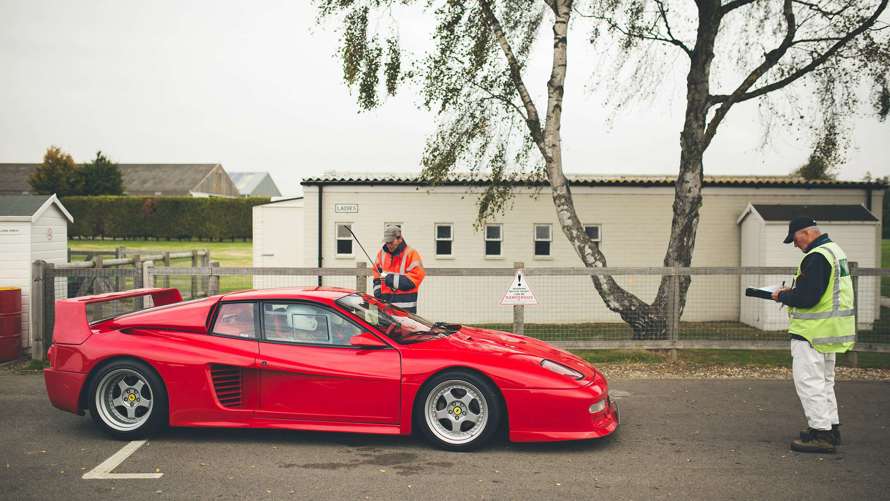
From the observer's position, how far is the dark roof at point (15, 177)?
73.8m

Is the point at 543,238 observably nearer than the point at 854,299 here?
No

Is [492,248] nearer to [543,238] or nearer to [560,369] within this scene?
[543,238]

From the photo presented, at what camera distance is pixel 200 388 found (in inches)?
235

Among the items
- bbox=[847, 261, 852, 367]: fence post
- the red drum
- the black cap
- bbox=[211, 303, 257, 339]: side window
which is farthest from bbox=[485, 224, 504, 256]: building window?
bbox=[211, 303, 257, 339]: side window

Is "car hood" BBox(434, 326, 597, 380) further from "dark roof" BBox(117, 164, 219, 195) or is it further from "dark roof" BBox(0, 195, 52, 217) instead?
"dark roof" BBox(117, 164, 219, 195)

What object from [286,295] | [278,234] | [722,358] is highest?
[278,234]

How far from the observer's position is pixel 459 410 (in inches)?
230

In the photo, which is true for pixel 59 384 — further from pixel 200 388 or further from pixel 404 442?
pixel 404 442

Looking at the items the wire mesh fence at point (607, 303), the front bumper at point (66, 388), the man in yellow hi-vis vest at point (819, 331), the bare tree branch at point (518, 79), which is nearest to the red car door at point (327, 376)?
the front bumper at point (66, 388)

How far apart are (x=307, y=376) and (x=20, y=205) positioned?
731 centimetres

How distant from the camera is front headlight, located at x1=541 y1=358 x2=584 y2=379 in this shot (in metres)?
5.90

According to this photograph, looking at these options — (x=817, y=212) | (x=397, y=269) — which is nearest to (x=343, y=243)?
(x=397, y=269)

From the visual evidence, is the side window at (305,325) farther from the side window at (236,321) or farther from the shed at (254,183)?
the shed at (254,183)

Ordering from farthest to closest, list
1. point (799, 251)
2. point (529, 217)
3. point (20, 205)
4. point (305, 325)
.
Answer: point (529, 217)
point (799, 251)
point (20, 205)
point (305, 325)
